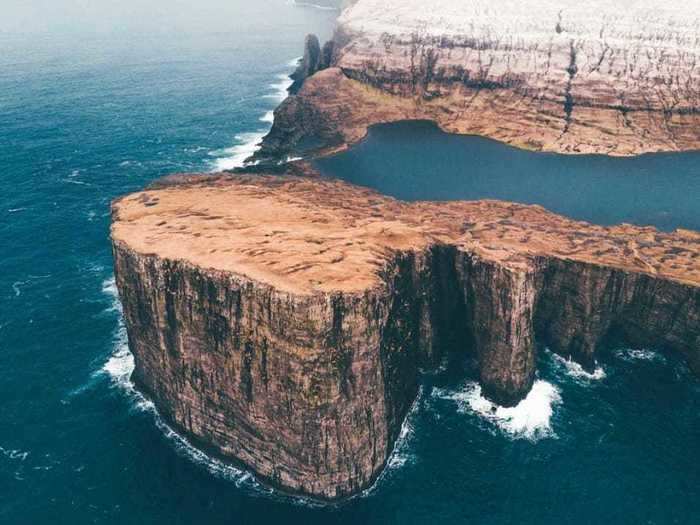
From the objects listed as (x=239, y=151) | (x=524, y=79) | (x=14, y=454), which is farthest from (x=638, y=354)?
(x=239, y=151)

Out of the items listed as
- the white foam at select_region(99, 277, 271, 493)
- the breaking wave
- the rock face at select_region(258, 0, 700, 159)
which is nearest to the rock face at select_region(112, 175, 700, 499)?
the white foam at select_region(99, 277, 271, 493)

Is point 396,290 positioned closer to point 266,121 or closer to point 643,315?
point 643,315

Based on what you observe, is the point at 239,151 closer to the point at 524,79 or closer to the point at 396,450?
the point at 524,79

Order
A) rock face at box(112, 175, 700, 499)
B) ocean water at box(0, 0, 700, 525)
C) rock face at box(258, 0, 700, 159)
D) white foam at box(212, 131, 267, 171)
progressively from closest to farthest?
rock face at box(112, 175, 700, 499) < ocean water at box(0, 0, 700, 525) < white foam at box(212, 131, 267, 171) < rock face at box(258, 0, 700, 159)

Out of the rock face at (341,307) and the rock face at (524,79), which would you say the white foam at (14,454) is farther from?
the rock face at (524,79)

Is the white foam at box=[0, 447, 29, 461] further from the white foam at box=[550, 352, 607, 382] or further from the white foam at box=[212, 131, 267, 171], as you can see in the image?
the white foam at box=[212, 131, 267, 171]

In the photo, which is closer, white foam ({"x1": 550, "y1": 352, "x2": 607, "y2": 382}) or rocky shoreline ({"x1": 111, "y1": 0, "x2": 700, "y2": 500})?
rocky shoreline ({"x1": 111, "y1": 0, "x2": 700, "y2": 500})

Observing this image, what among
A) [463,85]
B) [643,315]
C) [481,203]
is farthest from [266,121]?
[643,315]
